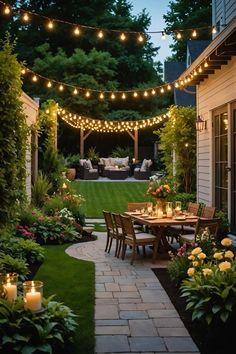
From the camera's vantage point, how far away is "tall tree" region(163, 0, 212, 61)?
29.5 metres

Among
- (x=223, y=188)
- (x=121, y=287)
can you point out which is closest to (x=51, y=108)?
(x=223, y=188)

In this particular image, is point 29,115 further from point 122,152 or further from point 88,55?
point 88,55

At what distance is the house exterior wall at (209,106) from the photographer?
872 centimetres

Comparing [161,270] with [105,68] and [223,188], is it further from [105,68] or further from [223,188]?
[105,68]

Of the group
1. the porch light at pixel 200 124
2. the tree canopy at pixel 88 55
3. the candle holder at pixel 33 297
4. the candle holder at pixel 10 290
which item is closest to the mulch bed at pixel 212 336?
the candle holder at pixel 33 297

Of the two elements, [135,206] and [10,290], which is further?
[135,206]

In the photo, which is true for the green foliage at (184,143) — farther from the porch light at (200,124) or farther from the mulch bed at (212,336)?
A: the mulch bed at (212,336)

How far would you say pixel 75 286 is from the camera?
621 cm

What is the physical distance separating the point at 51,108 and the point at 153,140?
1506cm

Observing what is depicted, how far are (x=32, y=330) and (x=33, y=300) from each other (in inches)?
9.6

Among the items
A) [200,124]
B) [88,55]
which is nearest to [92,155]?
[88,55]

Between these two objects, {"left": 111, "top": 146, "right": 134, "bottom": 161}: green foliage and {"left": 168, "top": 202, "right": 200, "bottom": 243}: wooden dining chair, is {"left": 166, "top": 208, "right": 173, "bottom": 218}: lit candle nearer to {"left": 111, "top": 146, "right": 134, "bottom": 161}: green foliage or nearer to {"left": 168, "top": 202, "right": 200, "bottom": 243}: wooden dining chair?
{"left": 168, "top": 202, "right": 200, "bottom": 243}: wooden dining chair

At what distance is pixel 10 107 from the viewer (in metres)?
5.12

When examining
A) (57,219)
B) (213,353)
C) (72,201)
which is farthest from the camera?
(72,201)
